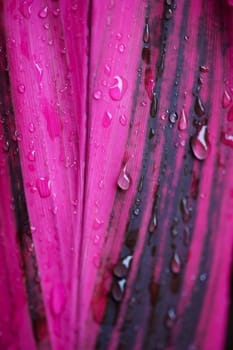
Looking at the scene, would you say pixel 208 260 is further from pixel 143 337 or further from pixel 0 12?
pixel 0 12

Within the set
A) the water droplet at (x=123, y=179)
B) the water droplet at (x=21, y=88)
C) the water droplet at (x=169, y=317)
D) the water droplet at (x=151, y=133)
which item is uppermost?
the water droplet at (x=21, y=88)

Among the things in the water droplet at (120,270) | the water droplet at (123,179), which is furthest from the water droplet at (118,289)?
the water droplet at (123,179)

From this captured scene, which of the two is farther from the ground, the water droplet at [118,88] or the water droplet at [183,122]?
the water droplet at [118,88]

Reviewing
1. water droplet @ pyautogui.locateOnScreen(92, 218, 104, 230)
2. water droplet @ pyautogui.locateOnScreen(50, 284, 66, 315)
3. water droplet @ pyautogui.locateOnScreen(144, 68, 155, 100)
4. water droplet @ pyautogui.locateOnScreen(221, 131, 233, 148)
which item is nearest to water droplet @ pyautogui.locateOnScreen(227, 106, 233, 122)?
water droplet @ pyautogui.locateOnScreen(221, 131, 233, 148)

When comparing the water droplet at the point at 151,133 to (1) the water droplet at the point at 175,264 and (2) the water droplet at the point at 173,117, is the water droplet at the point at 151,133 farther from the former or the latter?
(1) the water droplet at the point at 175,264

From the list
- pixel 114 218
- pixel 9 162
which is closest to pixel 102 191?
pixel 114 218

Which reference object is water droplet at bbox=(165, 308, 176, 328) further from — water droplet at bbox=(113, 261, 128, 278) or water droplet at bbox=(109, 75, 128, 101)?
water droplet at bbox=(109, 75, 128, 101)
